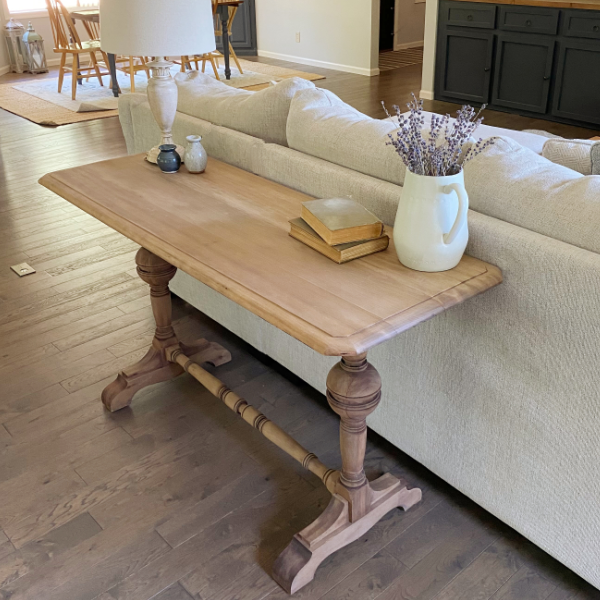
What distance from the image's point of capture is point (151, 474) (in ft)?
6.18

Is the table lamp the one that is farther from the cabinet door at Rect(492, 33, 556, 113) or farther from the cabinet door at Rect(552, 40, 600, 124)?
the cabinet door at Rect(492, 33, 556, 113)

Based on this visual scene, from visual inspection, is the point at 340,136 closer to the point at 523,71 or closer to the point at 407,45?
the point at 523,71

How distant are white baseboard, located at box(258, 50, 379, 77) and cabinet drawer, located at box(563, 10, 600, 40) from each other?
2.71 m

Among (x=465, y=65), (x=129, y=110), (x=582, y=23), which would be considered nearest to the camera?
(x=129, y=110)

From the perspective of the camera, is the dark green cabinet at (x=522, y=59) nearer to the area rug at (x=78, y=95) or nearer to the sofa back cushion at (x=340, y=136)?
the area rug at (x=78, y=95)

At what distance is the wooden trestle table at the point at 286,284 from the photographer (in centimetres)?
126

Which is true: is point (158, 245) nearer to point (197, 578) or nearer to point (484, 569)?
point (197, 578)

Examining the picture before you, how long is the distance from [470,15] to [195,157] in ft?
14.1

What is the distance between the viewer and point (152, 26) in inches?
74.0

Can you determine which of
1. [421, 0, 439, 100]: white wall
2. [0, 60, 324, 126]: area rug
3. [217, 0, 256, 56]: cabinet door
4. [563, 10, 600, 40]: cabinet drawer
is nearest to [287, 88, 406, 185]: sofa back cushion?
[563, 10, 600, 40]: cabinet drawer

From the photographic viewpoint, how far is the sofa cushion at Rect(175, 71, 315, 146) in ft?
6.91

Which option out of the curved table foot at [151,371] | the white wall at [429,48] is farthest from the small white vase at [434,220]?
the white wall at [429,48]

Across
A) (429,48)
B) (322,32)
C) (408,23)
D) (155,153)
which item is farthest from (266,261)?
(408,23)

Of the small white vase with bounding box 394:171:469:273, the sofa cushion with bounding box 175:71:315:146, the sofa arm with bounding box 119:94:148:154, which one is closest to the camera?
the small white vase with bounding box 394:171:469:273
